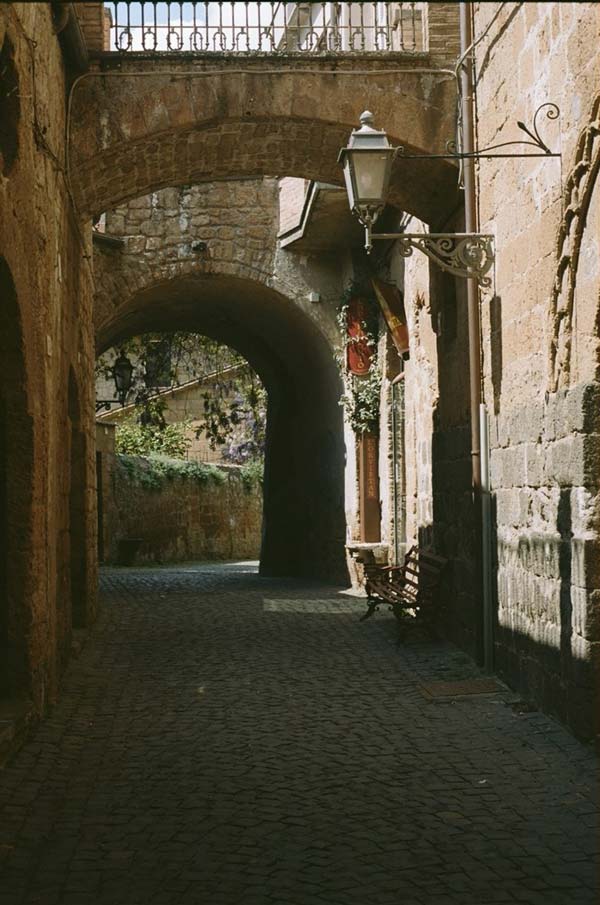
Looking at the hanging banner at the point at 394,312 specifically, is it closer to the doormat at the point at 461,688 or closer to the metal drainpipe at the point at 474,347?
the metal drainpipe at the point at 474,347

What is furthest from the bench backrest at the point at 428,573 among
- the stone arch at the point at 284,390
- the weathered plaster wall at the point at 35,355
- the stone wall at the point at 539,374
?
the stone arch at the point at 284,390

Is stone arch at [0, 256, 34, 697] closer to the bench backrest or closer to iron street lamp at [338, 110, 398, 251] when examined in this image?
iron street lamp at [338, 110, 398, 251]

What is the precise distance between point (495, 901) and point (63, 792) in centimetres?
221

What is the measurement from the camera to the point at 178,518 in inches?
935

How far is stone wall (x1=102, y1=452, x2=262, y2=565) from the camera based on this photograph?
21.2 metres

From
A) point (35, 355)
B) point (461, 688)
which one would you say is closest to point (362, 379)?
point (461, 688)

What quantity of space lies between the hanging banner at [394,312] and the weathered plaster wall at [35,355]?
4837 millimetres

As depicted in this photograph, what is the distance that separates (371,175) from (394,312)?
5.44 m

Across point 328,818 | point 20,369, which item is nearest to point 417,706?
point 328,818

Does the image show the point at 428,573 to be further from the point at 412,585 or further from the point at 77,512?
the point at 77,512

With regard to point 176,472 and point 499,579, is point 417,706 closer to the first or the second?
point 499,579

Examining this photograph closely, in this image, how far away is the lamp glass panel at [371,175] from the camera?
741 centimetres

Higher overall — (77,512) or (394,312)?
(394,312)

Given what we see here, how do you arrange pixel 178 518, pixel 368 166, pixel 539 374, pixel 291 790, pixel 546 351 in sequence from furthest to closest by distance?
1. pixel 178 518
2. pixel 368 166
3. pixel 539 374
4. pixel 546 351
5. pixel 291 790
